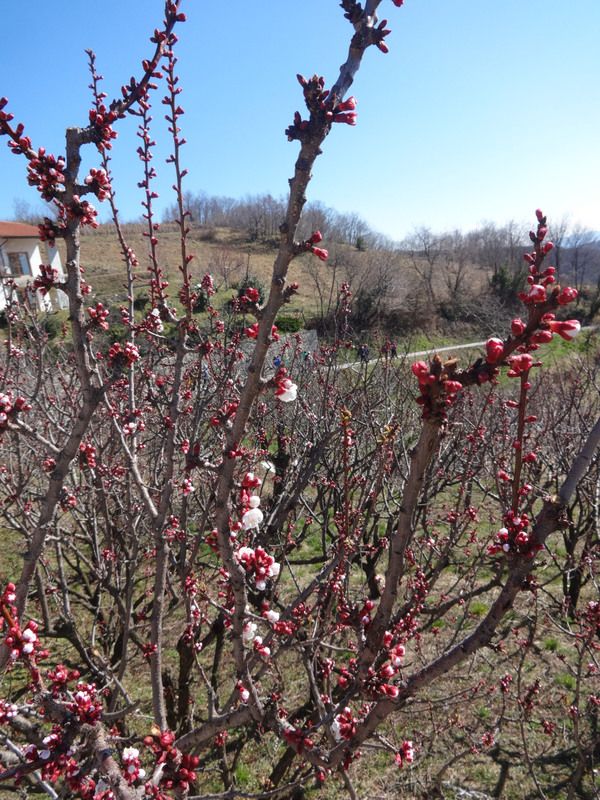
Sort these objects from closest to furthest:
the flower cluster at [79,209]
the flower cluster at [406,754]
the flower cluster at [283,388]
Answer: the flower cluster at [283,388] < the flower cluster at [79,209] < the flower cluster at [406,754]

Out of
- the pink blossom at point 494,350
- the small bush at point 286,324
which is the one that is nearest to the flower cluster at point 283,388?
the pink blossom at point 494,350

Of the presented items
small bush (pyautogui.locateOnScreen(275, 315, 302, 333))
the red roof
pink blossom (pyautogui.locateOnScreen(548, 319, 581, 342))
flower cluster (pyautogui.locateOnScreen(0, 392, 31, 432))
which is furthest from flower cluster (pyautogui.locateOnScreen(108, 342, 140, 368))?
the red roof

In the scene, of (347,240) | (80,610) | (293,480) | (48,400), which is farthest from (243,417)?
(347,240)

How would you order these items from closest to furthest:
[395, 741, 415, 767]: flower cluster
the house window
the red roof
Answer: [395, 741, 415, 767]: flower cluster, the house window, the red roof

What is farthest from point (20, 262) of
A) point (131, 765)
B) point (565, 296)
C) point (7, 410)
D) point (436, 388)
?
point (565, 296)

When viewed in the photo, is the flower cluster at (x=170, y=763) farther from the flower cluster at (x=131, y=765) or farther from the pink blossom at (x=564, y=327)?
the pink blossom at (x=564, y=327)

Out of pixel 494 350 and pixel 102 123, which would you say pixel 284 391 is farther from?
pixel 102 123

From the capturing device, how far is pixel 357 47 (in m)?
1.28

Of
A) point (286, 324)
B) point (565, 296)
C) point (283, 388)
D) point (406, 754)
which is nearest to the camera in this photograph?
point (565, 296)

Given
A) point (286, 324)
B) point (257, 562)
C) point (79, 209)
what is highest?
point (79, 209)

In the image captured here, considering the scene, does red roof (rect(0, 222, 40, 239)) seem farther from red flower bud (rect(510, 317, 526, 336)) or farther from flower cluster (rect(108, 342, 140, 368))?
red flower bud (rect(510, 317, 526, 336))

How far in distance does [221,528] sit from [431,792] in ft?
14.4

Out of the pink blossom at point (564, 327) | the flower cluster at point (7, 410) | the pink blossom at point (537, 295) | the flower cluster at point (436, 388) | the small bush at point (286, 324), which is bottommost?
the small bush at point (286, 324)

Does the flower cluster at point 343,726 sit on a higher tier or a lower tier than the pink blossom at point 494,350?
lower
